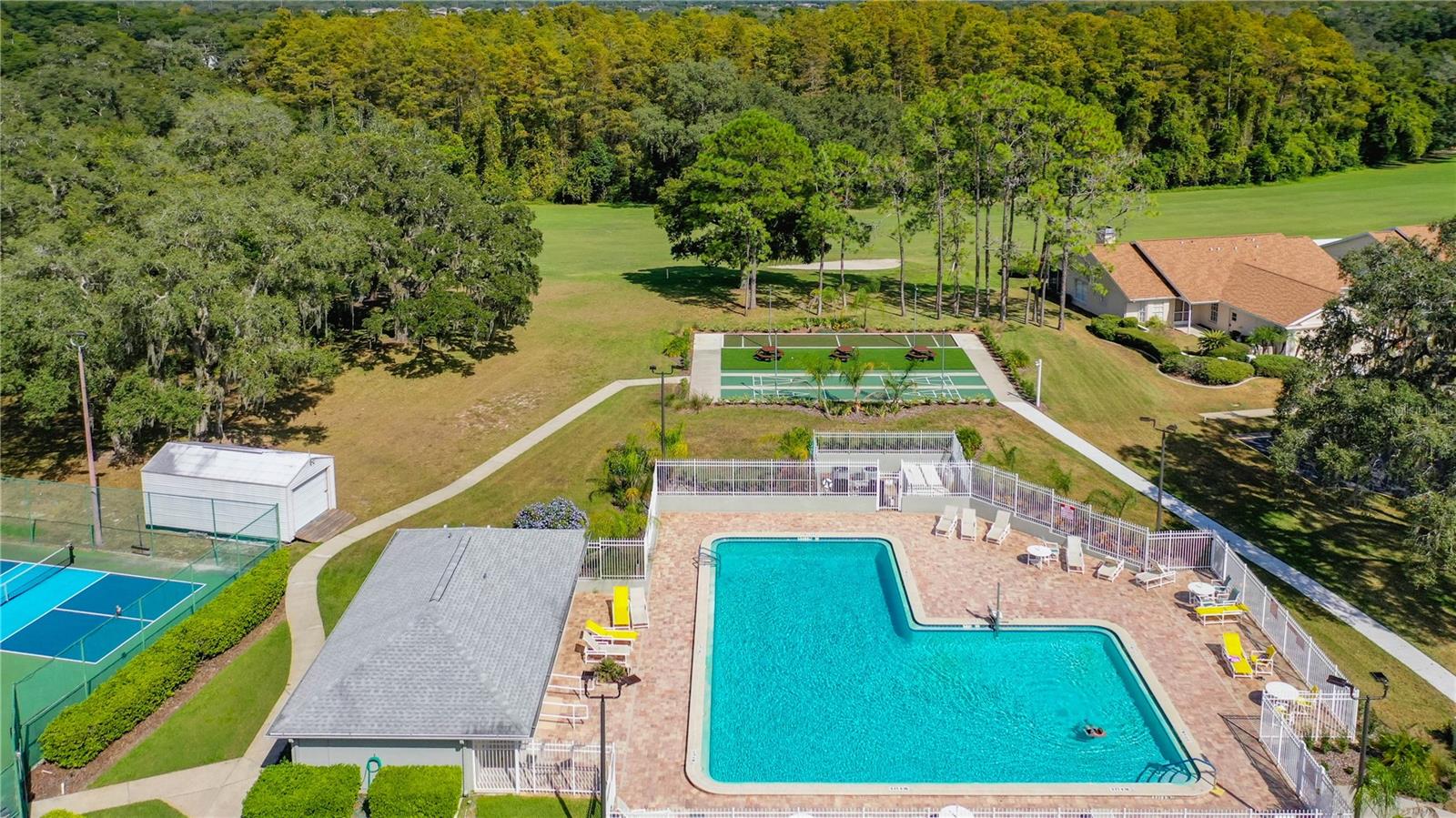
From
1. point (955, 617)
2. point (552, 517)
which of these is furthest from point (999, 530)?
point (552, 517)

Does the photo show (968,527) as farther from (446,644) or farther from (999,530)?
(446,644)

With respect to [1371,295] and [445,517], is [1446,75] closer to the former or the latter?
[1371,295]

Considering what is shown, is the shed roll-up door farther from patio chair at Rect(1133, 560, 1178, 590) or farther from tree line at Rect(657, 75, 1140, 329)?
tree line at Rect(657, 75, 1140, 329)

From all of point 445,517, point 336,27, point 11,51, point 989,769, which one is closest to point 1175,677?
point 989,769

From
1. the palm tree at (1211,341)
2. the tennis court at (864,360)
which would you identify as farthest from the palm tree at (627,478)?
the palm tree at (1211,341)

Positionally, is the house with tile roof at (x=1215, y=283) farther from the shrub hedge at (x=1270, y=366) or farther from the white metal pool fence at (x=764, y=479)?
the white metal pool fence at (x=764, y=479)
